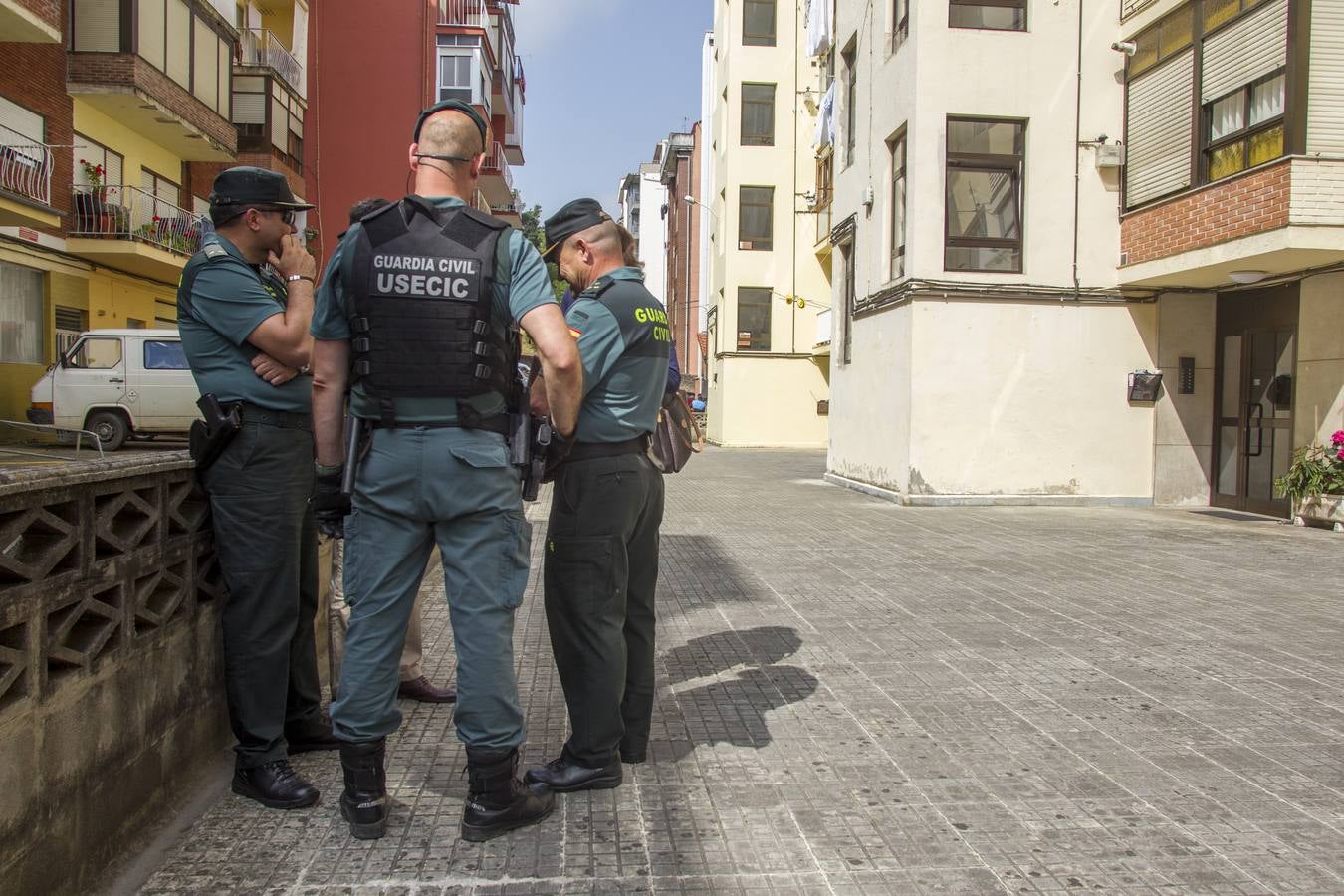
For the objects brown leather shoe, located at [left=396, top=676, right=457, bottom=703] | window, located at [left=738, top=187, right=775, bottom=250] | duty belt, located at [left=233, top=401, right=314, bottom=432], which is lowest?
brown leather shoe, located at [left=396, top=676, right=457, bottom=703]

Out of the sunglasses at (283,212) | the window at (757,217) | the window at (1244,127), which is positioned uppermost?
the window at (757,217)

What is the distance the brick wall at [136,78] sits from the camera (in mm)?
21297

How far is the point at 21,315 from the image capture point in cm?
2047

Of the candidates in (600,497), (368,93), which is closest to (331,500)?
(600,497)

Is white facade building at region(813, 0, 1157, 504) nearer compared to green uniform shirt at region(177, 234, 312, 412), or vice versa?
green uniform shirt at region(177, 234, 312, 412)

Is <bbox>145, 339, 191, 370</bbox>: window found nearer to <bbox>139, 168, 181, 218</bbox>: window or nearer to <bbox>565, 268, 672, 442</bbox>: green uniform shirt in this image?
<bbox>139, 168, 181, 218</bbox>: window

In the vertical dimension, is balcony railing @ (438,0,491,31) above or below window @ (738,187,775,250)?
above

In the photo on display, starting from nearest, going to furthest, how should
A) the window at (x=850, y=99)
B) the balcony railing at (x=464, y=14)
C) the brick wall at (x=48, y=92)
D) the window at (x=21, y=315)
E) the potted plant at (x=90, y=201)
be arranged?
the window at (x=850, y=99) < the brick wall at (x=48, y=92) < the window at (x=21, y=315) < the potted plant at (x=90, y=201) < the balcony railing at (x=464, y=14)

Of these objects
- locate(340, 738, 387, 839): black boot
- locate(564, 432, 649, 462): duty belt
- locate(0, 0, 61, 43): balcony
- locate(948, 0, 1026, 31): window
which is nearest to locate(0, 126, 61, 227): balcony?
locate(0, 0, 61, 43): balcony

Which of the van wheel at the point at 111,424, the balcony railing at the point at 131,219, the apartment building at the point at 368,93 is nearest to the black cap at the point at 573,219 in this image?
the van wheel at the point at 111,424

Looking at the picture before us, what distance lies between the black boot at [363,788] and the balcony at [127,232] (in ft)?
68.9

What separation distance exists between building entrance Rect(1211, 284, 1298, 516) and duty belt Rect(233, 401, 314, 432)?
41.2 ft

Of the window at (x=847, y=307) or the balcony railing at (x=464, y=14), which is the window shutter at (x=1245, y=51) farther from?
the balcony railing at (x=464, y=14)

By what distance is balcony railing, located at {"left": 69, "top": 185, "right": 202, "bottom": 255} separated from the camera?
21719 mm
